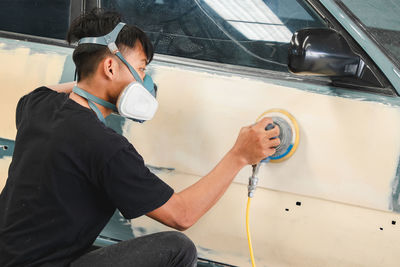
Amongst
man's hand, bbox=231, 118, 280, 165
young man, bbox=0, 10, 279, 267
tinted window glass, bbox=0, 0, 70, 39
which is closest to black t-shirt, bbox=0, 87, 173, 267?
young man, bbox=0, 10, 279, 267

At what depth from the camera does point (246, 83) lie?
1.84 meters

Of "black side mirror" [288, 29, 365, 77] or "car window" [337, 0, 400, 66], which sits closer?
"black side mirror" [288, 29, 365, 77]

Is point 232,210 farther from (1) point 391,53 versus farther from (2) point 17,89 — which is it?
(2) point 17,89

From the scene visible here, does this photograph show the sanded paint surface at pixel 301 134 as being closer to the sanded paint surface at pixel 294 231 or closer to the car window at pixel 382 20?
the sanded paint surface at pixel 294 231

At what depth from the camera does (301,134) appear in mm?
1729

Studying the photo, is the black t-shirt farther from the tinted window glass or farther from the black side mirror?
the tinted window glass

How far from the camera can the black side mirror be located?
155cm

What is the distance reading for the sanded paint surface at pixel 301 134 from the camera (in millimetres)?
1665

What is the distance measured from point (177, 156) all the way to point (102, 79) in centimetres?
45

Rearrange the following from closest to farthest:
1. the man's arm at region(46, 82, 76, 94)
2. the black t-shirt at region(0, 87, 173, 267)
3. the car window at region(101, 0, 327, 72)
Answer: the black t-shirt at region(0, 87, 173, 267), the car window at region(101, 0, 327, 72), the man's arm at region(46, 82, 76, 94)

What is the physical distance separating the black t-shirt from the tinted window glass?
2.57 ft

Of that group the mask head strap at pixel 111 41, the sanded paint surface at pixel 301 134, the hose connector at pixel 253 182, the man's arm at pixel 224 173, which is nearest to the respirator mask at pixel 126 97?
the mask head strap at pixel 111 41

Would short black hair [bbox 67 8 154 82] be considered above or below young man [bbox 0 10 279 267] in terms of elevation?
above

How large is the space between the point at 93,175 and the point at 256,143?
55 centimetres
